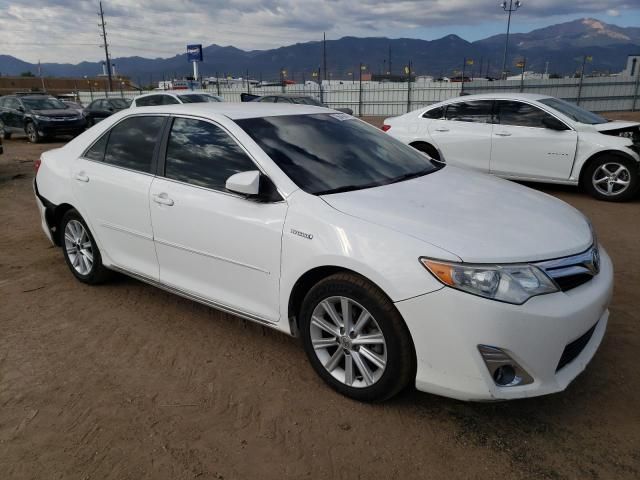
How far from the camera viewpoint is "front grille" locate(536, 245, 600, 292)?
2.47 m

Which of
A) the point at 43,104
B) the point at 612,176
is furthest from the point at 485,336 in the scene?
the point at 43,104

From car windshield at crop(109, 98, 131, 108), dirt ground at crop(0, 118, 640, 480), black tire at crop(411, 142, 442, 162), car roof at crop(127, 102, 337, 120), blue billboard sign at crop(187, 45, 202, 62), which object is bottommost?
dirt ground at crop(0, 118, 640, 480)

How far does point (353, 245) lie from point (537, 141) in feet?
19.9

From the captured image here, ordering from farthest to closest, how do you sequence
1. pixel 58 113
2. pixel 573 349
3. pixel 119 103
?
pixel 119 103 < pixel 58 113 < pixel 573 349

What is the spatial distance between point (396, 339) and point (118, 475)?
1469 mm

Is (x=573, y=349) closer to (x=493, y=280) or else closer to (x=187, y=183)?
(x=493, y=280)

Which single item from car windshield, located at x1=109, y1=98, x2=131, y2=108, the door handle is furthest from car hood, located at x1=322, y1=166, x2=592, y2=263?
car windshield, located at x1=109, y1=98, x2=131, y2=108

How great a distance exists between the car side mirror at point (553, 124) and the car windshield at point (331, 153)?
4510 millimetres

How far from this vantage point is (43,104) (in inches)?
701

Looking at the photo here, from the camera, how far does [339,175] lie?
10.5 feet

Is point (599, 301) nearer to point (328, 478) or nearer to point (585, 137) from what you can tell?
point (328, 478)

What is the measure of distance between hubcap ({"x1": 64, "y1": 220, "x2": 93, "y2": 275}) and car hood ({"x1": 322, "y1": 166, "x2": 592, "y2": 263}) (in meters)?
2.55

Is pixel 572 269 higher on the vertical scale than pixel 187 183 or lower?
lower

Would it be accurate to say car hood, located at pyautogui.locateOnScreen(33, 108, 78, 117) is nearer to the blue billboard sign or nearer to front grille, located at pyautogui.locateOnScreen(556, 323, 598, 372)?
front grille, located at pyautogui.locateOnScreen(556, 323, 598, 372)
